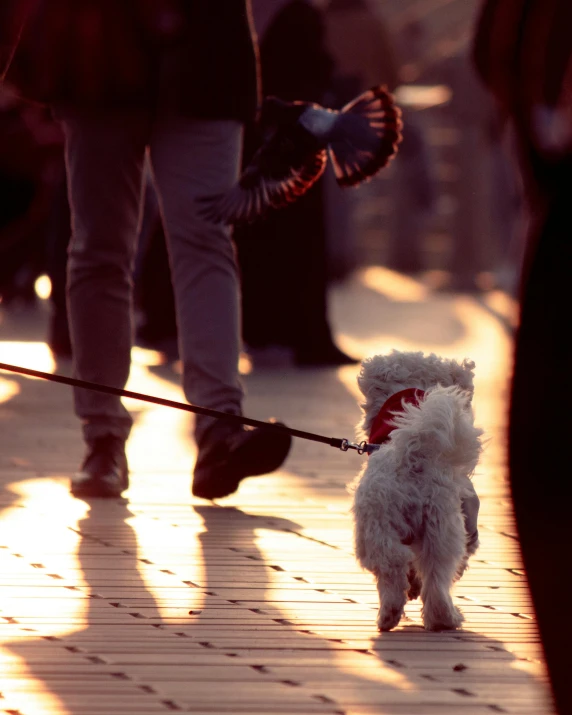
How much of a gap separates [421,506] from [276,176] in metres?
1.40

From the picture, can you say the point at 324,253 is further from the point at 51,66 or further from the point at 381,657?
the point at 381,657

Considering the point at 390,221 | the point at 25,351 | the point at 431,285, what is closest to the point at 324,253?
the point at 25,351

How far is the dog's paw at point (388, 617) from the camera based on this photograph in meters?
2.59

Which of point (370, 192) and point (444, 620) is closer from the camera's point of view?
point (444, 620)

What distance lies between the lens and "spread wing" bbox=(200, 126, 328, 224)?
3758mm

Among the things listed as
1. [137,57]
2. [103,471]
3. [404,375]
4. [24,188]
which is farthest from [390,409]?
[24,188]

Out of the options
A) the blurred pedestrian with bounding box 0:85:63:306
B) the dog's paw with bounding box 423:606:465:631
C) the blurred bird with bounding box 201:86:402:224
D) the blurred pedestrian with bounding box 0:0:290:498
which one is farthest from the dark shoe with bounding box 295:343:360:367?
the dog's paw with bounding box 423:606:465:631

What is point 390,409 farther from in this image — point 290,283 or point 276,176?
point 290,283

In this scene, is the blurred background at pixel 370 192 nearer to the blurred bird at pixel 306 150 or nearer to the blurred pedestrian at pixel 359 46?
the blurred pedestrian at pixel 359 46

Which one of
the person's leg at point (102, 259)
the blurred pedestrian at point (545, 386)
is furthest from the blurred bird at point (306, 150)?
the blurred pedestrian at point (545, 386)

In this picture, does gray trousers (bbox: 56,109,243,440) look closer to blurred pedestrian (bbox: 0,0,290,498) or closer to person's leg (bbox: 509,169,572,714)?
blurred pedestrian (bbox: 0,0,290,498)

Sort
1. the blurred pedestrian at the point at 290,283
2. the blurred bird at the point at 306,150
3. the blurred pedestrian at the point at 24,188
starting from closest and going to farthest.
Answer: the blurred bird at the point at 306,150 < the blurred pedestrian at the point at 24,188 < the blurred pedestrian at the point at 290,283

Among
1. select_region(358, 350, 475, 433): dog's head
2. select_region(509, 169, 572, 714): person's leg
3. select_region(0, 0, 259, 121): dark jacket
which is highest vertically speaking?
select_region(0, 0, 259, 121): dark jacket

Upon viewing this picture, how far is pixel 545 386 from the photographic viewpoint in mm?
1365
